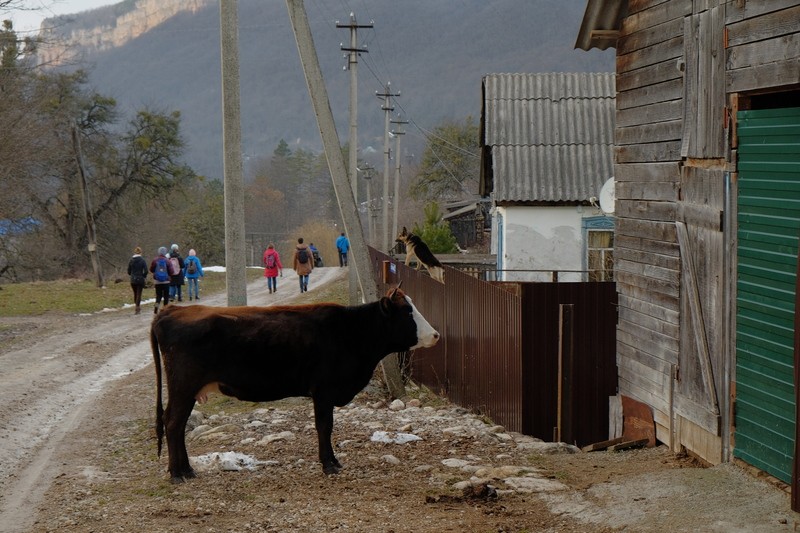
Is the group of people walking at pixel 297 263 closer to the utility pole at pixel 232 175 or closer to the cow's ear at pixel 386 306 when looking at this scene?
the utility pole at pixel 232 175

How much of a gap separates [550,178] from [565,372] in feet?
54.6

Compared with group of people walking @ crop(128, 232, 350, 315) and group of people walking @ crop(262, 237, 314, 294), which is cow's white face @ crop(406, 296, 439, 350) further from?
group of people walking @ crop(262, 237, 314, 294)

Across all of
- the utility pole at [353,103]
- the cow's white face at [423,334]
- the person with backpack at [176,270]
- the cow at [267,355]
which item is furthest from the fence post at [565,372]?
the utility pole at [353,103]

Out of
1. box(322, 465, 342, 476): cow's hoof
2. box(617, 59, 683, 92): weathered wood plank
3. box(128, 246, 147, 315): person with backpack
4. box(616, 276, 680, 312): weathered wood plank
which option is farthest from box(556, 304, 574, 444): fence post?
box(128, 246, 147, 315): person with backpack

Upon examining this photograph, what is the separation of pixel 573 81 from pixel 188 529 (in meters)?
24.9

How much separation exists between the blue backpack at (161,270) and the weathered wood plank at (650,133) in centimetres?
1685

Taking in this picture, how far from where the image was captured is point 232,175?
47.3ft

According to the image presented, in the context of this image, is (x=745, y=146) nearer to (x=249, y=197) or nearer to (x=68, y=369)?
(x=68, y=369)

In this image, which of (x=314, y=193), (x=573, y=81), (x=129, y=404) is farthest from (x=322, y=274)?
(x=314, y=193)

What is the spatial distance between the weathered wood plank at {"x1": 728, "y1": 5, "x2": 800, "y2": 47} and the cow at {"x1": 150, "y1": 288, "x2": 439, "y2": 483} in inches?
156

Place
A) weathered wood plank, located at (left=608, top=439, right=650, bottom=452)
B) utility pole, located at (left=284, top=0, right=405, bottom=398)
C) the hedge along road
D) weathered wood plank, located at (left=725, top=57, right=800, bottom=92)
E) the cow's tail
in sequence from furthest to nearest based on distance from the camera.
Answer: utility pole, located at (left=284, top=0, right=405, bottom=398)
weathered wood plank, located at (left=608, top=439, right=650, bottom=452)
the hedge along road
the cow's tail
weathered wood plank, located at (left=725, top=57, right=800, bottom=92)

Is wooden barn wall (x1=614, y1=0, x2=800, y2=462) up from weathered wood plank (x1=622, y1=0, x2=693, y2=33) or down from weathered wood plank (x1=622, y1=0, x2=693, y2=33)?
down

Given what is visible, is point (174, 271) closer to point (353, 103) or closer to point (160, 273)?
point (160, 273)

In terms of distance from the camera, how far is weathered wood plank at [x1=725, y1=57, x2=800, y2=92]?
7.65m
